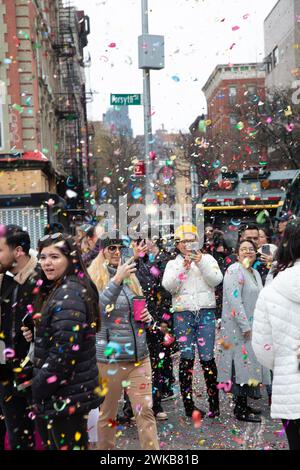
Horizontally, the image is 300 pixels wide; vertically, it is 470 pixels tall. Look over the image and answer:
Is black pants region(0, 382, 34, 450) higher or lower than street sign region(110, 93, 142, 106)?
lower

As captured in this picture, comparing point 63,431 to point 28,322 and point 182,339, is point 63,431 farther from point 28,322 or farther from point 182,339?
point 182,339

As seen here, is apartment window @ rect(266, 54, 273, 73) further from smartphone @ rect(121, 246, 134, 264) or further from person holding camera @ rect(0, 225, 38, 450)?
person holding camera @ rect(0, 225, 38, 450)

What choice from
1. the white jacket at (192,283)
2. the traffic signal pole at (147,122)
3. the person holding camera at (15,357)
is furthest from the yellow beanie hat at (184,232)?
the traffic signal pole at (147,122)

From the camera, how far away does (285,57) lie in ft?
136

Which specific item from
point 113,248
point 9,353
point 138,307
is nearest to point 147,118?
point 113,248

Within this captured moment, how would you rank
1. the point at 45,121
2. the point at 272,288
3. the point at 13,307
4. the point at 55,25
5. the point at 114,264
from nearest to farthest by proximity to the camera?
the point at 272,288 < the point at 13,307 < the point at 114,264 < the point at 45,121 < the point at 55,25

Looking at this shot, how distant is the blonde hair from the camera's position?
18.2 feet

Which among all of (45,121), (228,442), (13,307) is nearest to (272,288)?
(13,307)

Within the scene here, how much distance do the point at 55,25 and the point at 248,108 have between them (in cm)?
A: 1057

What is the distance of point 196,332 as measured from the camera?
279 inches

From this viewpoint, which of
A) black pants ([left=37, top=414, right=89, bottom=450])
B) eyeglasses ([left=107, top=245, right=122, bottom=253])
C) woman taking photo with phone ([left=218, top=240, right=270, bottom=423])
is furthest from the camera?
woman taking photo with phone ([left=218, top=240, right=270, bottom=423])

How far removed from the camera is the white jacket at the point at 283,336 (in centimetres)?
388

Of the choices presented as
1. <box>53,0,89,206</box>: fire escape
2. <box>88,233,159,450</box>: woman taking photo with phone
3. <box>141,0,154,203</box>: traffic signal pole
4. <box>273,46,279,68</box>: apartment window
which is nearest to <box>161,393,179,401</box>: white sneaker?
<box>88,233,159,450</box>: woman taking photo with phone
